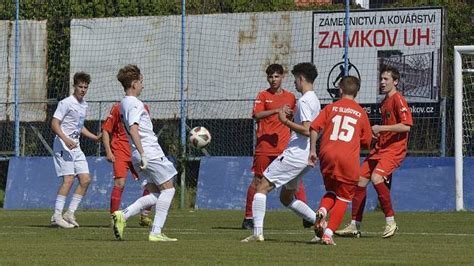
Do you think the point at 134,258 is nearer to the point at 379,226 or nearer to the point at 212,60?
the point at 379,226

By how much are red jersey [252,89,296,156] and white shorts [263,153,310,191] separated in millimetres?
2332

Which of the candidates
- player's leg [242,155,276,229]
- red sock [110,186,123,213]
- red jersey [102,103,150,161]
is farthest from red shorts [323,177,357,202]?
red jersey [102,103,150,161]

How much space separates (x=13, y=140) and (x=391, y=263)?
17.5m

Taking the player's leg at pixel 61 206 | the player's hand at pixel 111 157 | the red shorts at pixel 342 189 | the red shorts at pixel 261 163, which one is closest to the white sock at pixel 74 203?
the player's leg at pixel 61 206

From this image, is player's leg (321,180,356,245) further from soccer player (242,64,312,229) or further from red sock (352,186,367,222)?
soccer player (242,64,312,229)

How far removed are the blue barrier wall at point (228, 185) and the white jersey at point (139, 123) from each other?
888cm

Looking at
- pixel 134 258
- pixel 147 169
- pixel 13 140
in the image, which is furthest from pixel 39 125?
pixel 134 258

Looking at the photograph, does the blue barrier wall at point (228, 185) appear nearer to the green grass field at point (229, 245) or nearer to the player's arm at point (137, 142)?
the green grass field at point (229, 245)

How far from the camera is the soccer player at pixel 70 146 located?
56.8 ft

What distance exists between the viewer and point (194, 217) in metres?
20.2

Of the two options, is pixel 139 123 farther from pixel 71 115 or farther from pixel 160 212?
pixel 71 115

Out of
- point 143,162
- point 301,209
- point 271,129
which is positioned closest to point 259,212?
point 301,209

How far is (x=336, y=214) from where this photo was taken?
1284 cm

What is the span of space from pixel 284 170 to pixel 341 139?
1109 mm
